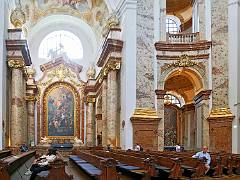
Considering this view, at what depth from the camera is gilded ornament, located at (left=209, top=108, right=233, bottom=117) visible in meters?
23.7

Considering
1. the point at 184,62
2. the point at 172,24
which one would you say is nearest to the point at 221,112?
the point at 184,62

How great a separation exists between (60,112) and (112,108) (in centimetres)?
1282

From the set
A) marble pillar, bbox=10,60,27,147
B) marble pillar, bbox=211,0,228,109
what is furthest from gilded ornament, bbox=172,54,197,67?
marble pillar, bbox=10,60,27,147

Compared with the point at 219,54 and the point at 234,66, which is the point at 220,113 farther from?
the point at 219,54

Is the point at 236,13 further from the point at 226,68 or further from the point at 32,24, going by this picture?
the point at 32,24

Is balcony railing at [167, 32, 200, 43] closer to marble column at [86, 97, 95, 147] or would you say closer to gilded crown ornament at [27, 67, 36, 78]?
marble column at [86, 97, 95, 147]

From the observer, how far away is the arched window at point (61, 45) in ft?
128

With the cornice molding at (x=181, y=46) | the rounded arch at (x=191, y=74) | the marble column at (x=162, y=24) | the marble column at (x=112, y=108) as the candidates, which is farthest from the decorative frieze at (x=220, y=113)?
the marble column at (x=112, y=108)

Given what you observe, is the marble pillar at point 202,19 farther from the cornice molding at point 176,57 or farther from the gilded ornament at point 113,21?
the gilded ornament at point 113,21

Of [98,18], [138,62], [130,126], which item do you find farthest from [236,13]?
[98,18]

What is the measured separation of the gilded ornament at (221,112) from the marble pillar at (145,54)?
10.4 ft

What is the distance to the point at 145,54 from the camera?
24906mm

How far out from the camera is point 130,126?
23859 mm

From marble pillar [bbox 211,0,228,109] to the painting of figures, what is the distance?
641 inches
